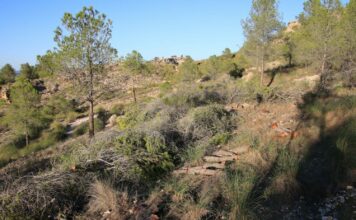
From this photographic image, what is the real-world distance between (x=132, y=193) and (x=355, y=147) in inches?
175

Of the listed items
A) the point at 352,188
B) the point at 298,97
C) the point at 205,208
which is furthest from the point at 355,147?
the point at 298,97

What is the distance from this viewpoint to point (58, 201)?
4746mm

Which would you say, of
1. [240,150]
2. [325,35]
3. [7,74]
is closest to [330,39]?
[325,35]

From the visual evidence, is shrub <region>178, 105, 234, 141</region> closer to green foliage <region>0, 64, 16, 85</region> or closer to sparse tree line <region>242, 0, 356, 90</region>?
sparse tree line <region>242, 0, 356, 90</region>

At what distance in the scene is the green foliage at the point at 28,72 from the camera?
52531 millimetres

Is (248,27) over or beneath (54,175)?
over

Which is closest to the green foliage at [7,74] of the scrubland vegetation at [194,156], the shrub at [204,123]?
the scrubland vegetation at [194,156]

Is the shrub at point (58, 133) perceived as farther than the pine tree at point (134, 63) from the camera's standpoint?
No

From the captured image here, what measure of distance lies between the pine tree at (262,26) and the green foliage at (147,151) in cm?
1777

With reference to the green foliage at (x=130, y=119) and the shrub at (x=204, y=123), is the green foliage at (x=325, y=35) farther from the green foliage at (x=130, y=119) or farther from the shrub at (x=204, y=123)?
the green foliage at (x=130, y=119)

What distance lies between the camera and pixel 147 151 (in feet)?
23.1

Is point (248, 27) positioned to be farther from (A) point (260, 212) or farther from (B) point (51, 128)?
(A) point (260, 212)

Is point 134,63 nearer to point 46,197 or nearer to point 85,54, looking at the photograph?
point 85,54

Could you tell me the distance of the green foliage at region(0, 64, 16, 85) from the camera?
4905cm
